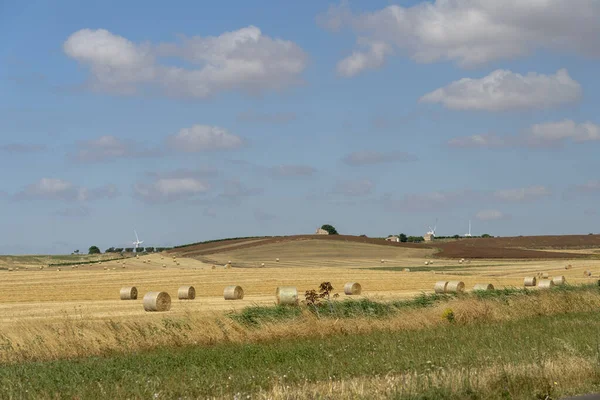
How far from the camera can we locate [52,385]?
444 inches

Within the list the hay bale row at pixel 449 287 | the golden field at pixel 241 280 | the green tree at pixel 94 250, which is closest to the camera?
the golden field at pixel 241 280

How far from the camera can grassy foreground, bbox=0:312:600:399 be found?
10.4m

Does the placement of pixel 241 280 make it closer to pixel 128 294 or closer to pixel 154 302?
pixel 128 294

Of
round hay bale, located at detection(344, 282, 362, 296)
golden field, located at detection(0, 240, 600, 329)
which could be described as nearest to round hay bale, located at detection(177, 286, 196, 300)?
golden field, located at detection(0, 240, 600, 329)

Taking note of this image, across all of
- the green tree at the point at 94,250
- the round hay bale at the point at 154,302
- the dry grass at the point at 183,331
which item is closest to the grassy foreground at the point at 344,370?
the dry grass at the point at 183,331

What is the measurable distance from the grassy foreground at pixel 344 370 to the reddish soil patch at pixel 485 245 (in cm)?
7271

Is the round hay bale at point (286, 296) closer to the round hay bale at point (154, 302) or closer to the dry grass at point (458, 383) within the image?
the round hay bale at point (154, 302)

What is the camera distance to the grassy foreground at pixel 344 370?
1043 centimetres

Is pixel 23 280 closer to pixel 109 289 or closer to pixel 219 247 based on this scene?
pixel 109 289

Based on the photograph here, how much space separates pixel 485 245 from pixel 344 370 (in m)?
98.4

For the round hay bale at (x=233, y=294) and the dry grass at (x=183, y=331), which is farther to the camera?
the round hay bale at (x=233, y=294)

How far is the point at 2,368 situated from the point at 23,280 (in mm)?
42605

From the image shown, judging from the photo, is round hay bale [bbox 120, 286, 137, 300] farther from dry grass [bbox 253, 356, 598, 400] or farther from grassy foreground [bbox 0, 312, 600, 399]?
dry grass [bbox 253, 356, 598, 400]

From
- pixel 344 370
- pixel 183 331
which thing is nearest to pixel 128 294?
pixel 183 331
